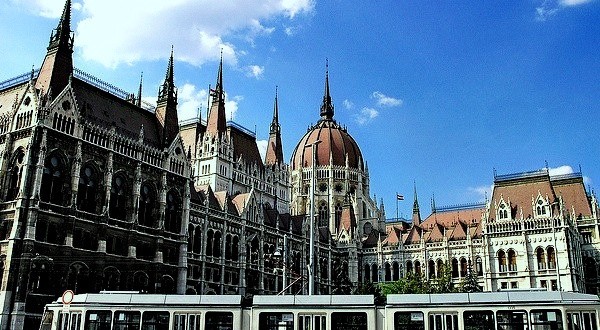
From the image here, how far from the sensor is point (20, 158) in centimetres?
4506

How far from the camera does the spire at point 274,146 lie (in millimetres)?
93500

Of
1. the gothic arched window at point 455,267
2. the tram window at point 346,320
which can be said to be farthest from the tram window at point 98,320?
the gothic arched window at point 455,267

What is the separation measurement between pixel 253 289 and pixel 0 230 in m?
32.1

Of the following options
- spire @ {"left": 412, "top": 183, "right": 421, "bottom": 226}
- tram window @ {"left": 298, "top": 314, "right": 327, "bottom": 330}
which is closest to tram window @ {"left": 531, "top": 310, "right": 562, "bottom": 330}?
tram window @ {"left": 298, "top": 314, "right": 327, "bottom": 330}

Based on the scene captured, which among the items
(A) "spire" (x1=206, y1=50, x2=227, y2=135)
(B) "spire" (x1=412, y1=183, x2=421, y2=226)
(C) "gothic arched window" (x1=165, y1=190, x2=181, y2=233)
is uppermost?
(A) "spire" (x1=206, y1=50, x2=227, y2=135)

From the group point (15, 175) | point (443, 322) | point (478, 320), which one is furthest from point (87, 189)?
point (478, 320)

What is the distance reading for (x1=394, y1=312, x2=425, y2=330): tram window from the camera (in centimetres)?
2267

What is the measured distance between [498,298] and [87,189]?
Result: 3613cm

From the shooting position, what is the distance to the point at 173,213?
5672 cm

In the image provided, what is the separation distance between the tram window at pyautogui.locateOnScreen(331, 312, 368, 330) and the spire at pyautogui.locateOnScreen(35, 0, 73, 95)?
34.0m

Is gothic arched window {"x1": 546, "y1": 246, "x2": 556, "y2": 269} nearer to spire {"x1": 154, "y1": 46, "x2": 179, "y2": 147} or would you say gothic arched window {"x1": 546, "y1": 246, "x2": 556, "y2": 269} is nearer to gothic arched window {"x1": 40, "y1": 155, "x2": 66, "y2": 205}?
spire {"x1": 154, "y1": 46, "x2": 179, "y2": 147}

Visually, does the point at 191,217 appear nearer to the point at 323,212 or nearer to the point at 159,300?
the point at 159,300

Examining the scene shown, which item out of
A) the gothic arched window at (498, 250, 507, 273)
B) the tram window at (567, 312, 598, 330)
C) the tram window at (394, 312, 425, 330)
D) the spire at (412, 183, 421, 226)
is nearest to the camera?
the tram window at (567, 312, 598, 330)

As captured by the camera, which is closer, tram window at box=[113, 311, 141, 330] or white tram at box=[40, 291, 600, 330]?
white tram at box=[40, 291, 600, 330]
